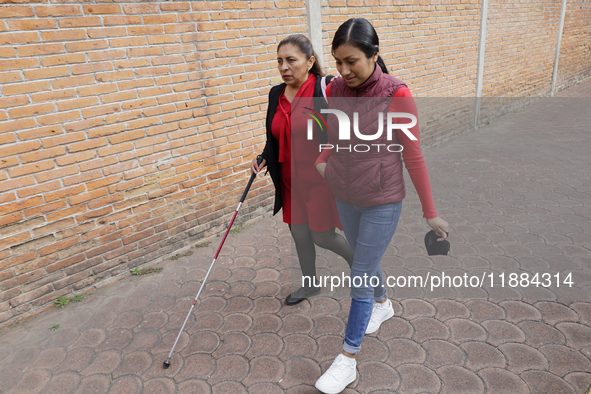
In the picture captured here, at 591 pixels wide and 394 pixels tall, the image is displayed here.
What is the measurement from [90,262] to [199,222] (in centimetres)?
113

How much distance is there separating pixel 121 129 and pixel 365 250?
247cm

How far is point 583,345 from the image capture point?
262 cm

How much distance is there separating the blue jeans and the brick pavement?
0.39m

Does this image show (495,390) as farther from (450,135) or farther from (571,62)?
(571,62)

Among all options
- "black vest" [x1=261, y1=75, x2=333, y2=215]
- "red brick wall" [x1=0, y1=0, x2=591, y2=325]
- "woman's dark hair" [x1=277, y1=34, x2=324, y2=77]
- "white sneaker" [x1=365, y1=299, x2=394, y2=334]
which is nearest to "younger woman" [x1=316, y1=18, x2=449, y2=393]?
"black vest" [x1=261, y1=75, x2=333, y2=215]

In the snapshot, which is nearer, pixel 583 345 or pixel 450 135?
pixel 583 345

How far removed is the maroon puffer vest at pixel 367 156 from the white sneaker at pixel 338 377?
98 centimetres

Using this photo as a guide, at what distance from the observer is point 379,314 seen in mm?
2953

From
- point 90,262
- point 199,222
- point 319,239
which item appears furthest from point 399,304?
point 90,262

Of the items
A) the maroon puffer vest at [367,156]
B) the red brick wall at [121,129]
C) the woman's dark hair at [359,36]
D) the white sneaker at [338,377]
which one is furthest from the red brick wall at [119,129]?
the white sneaker at [338,377]

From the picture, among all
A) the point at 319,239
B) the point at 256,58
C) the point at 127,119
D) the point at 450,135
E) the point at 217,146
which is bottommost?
the point at 450,135

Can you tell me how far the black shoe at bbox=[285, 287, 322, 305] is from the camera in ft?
10.8

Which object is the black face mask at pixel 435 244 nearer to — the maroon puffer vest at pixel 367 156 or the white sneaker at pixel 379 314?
the maroon puffer vest at pixel 367 156

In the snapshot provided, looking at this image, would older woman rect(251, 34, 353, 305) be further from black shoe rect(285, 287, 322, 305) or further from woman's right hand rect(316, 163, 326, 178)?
black shoe rect(285, 287, 322, 305)
